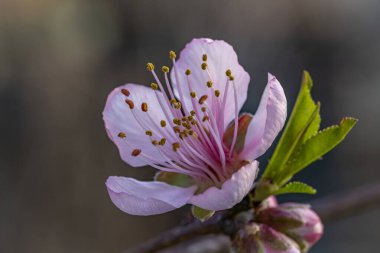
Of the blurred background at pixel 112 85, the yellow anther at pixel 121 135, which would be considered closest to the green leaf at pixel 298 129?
the yellow anther at pixel 121 135

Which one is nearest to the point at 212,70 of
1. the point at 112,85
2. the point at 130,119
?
the point at 130,119

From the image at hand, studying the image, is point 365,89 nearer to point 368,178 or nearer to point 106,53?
point 368,178

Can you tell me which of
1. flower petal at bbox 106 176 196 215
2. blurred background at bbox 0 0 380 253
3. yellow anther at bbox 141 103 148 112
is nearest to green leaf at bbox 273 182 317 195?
flower petal at bbox 106 176 196 215

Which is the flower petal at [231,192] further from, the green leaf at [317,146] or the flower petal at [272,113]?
the green leaf at [317,146]

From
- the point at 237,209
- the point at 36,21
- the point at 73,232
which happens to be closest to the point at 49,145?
the point at 73,232

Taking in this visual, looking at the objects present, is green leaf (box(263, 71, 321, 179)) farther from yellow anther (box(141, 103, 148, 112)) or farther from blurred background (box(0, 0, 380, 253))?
blurred background (box(0, 0, 380, 253))

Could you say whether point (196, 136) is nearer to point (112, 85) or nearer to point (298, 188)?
point (298, 188)
